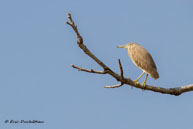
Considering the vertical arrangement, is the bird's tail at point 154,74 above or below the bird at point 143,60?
below

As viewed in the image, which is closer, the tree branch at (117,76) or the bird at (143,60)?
the tree branch at (117,76)

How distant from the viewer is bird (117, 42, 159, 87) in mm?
7488

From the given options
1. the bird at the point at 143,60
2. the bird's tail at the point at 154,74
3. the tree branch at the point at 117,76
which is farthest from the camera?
the bird at the point at 143,60

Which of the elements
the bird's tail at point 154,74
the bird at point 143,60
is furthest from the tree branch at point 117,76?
the bird's tail at point 154,74

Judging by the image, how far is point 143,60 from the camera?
7.93m

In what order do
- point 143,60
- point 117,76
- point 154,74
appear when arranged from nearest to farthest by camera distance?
point 117,76, point 154,74, point 143,60

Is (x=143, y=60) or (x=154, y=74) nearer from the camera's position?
(x=154, y=74)

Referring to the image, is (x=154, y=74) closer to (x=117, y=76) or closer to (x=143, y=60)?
(x=143, y=60)

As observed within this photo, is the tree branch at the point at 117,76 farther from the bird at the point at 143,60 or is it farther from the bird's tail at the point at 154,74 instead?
the bird's tail at the point at 154,74

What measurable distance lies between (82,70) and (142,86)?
44.6 inches

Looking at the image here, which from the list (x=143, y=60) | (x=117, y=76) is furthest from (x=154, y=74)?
(x=117, y=76)

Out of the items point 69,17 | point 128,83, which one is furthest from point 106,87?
point 69,17

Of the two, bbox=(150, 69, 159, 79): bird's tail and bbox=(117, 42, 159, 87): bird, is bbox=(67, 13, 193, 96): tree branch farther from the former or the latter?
bbox=(150, 69, 159, 79): bird's tail

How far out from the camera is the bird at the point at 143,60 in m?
7.49
